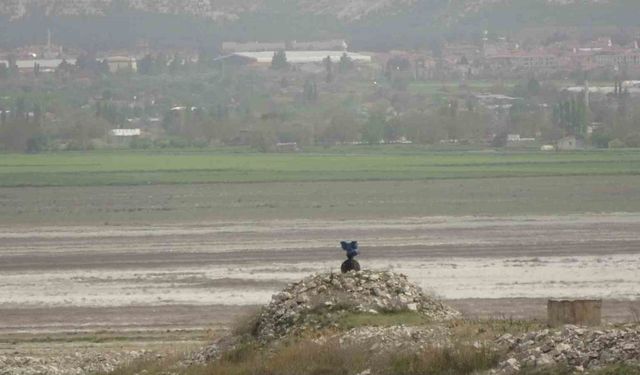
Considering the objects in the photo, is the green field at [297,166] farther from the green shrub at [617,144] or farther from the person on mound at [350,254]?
the person on mound at [350,254]

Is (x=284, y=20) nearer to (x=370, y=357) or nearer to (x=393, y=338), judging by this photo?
(x=393, y=338)

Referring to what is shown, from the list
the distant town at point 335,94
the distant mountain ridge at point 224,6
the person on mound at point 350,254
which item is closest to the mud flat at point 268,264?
the person on mound at point 350,254

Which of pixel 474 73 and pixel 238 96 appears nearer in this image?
pixel 238 96

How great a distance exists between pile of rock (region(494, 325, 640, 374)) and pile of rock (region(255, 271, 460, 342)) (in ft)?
7.80

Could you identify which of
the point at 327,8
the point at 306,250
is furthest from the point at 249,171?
the point at 327,8

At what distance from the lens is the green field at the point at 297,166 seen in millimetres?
60750

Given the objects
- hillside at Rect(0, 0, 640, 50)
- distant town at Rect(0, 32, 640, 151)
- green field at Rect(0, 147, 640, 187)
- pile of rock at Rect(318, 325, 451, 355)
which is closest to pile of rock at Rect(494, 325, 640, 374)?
pile of rock at Rect(318, 325, 451, 355)

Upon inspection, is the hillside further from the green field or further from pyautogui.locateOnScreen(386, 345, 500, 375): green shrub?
pyautogui.locateOnScreen(386, 345, 500, 375): green shrub

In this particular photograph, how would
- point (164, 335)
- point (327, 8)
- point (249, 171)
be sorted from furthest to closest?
point (327, 8) < point (249, 171) < point (164, 335)

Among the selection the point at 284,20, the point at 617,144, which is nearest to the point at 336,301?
the point at 617,144

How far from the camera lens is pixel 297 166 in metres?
68.4

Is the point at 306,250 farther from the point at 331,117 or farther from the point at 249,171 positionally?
the point at 331,117

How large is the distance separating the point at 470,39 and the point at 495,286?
127126 millimetres

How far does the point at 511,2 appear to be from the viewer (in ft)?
528
